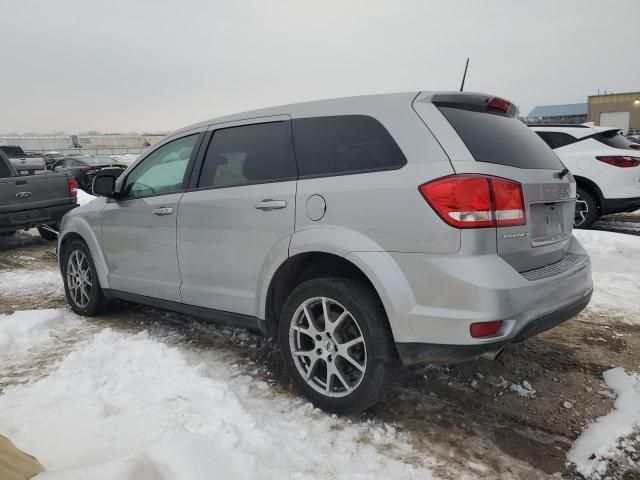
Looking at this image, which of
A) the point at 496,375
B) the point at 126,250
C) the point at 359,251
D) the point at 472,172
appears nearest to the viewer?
the point at 472,172

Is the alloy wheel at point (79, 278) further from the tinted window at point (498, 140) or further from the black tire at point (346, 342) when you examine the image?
the tinted window at point (498, 140)

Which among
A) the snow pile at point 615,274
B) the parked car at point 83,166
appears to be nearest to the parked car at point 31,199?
the snow pile at point 615,274

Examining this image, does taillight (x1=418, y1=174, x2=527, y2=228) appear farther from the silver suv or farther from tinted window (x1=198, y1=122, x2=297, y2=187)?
tinted window (x1=198, y1=122, x2=297, y2=187)

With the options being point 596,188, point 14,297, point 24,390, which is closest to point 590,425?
point 24,390

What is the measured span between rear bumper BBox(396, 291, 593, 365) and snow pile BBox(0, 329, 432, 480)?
48 cm

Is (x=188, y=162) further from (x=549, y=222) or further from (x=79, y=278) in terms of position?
(x=549, y=222)

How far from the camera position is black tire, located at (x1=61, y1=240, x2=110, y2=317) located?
460cm

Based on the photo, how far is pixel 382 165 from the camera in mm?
2590

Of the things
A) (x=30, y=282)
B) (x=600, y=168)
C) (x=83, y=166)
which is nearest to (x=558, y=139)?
(x=600, y=168)

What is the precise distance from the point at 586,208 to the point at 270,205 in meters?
6.90

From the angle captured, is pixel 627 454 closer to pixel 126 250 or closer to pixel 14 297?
pixel 126 250

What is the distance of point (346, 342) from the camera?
8.80 feet

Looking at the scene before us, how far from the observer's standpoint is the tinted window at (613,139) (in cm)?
784

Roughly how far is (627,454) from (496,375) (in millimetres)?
965
